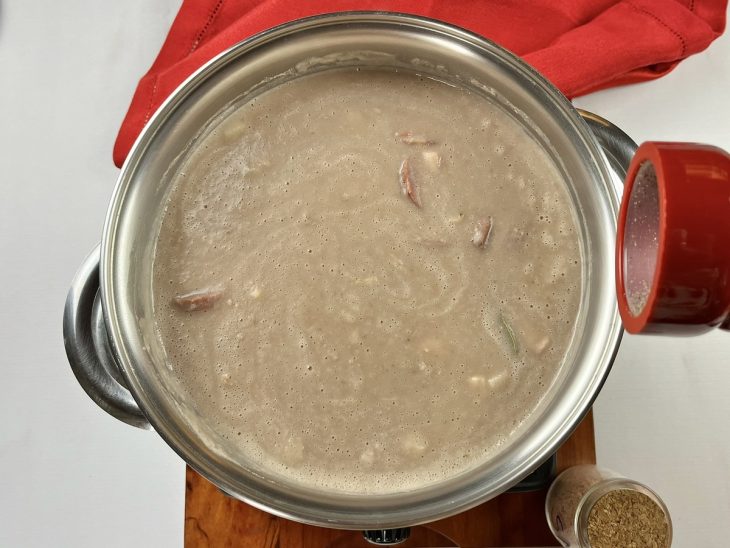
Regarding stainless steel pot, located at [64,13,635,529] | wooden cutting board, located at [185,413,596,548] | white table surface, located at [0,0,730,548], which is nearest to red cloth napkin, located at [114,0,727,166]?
white table surface, located at [0,0,730,548]

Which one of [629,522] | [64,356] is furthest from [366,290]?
[64,356]

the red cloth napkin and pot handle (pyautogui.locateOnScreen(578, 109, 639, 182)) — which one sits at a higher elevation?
the red cloth napkin

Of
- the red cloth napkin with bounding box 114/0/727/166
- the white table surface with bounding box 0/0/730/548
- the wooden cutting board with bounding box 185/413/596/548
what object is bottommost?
the wooden cutting board with bounding box 185/413/596/548

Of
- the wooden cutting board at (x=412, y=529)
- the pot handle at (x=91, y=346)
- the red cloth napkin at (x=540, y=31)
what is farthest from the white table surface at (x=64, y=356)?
the pot handle at (x=91, y=346)

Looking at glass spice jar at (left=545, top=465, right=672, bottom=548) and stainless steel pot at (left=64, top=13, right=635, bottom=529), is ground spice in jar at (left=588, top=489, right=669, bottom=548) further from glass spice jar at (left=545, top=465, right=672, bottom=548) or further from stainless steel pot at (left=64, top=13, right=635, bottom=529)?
stainless steel pot at (left=64, top=13, right=635, bottom=529)

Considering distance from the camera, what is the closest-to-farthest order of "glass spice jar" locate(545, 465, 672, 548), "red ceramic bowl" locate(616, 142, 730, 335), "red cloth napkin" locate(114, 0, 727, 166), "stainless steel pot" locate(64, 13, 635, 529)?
"red ceramic bowl" locate(616, 142, 730, 335) < "stainless steel pot" locate(64, 13, 635, 529) < "glass spice jar" locate(545, 465, 672, 548) < "red cloth napkin" locate(114, 0, 727, 166)

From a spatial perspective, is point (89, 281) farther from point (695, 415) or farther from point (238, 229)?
point (695, 415)

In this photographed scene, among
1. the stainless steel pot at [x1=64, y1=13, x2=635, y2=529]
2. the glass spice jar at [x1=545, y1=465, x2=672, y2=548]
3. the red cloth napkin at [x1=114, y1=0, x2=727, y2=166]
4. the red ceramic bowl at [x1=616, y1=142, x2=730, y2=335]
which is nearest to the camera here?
the red ceramic bowl at [x1=616, y1=142, x2=730, y2=335]

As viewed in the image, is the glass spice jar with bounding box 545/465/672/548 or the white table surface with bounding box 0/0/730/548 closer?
the glass spice jar with bounding box 545/465/672/548

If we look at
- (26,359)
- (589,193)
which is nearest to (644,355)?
(589,193)
